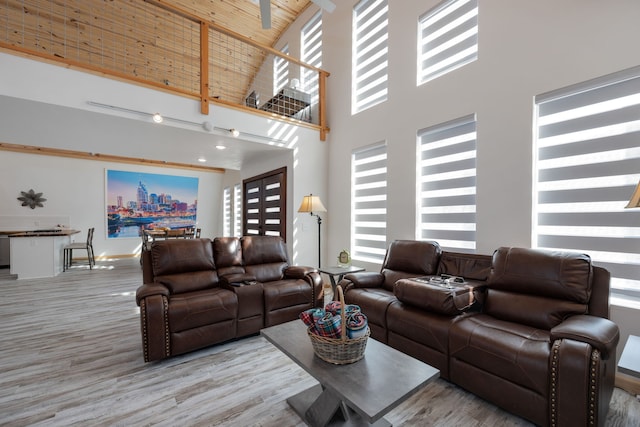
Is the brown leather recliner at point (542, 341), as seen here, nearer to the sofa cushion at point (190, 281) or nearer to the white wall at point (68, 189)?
the sofa cushion at point (190, 281)

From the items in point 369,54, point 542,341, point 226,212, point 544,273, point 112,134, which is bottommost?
point 542,341

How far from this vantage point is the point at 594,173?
2.36 meters

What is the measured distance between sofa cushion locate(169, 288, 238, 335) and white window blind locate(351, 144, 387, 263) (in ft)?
7.46

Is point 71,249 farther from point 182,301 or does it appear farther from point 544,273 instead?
point 544,273

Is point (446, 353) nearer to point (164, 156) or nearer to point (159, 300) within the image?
point (159, 300)

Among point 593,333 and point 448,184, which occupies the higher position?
point 448,184

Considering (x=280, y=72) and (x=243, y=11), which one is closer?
(x=243, y=11)

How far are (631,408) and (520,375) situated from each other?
963mm

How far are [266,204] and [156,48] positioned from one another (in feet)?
14.0

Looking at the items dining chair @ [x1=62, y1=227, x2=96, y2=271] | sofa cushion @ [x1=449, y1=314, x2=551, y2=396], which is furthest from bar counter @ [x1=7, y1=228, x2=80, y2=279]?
sofa cushion @ [x1=449, y1=314, x2=551, y2=396]

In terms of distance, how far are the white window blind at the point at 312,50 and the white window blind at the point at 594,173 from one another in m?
3.97

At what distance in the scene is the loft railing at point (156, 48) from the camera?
4.82 metres

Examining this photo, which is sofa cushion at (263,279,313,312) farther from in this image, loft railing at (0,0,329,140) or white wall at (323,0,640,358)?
loft railing at (0,0,329,140)

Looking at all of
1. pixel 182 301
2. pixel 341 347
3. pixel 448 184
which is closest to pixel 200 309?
pixel 182 301
